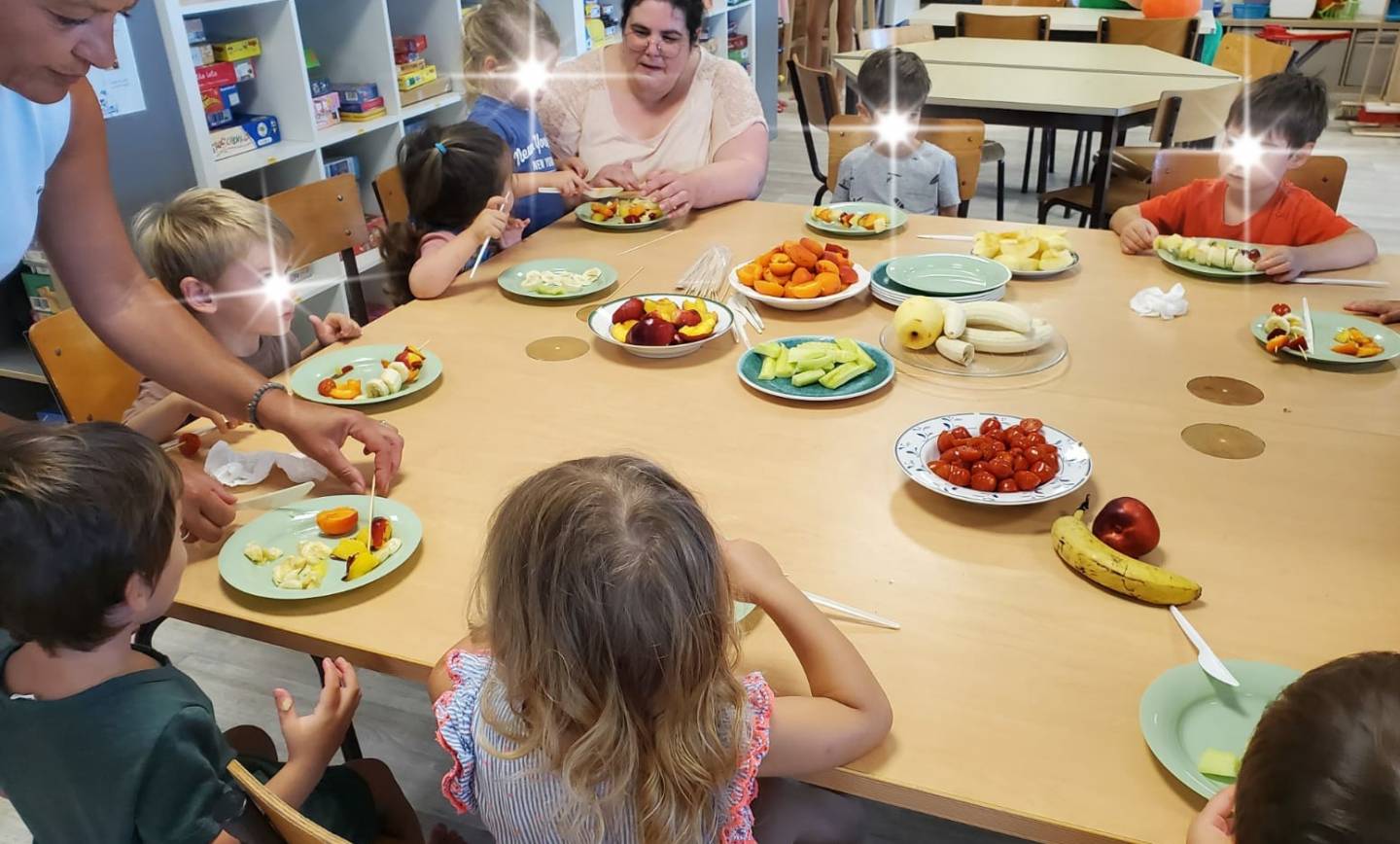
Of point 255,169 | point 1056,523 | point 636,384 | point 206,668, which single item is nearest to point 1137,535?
point 1056,523

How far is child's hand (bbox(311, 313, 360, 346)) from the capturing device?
5.58ft

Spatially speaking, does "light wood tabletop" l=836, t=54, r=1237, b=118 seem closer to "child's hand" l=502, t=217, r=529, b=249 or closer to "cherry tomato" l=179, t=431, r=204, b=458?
"child's hand" l=502, t=217, r=529, b=249

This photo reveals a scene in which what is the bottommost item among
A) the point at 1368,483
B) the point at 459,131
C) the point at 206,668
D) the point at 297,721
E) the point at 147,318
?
the point at 206,668

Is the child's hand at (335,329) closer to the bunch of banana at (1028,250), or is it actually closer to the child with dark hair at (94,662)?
the child with dark hair at (94,662)

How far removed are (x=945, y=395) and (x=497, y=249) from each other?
114 cm

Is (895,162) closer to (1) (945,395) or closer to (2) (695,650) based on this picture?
(1) (945,395)

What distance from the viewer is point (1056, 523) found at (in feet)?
3.63

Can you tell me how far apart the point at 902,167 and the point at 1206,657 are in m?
2.07

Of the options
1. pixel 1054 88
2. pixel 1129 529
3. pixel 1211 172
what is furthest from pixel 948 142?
pixel 1129 529

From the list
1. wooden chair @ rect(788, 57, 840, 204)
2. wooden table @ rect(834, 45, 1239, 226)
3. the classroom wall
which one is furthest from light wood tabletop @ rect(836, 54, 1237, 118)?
the classroom wall

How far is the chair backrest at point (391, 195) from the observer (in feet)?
7.53

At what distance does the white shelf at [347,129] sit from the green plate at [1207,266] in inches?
96.2

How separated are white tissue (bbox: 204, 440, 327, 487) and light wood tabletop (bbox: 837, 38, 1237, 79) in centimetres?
322

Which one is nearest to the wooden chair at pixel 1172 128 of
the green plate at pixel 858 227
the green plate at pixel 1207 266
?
the green plate at pixel 858 227
